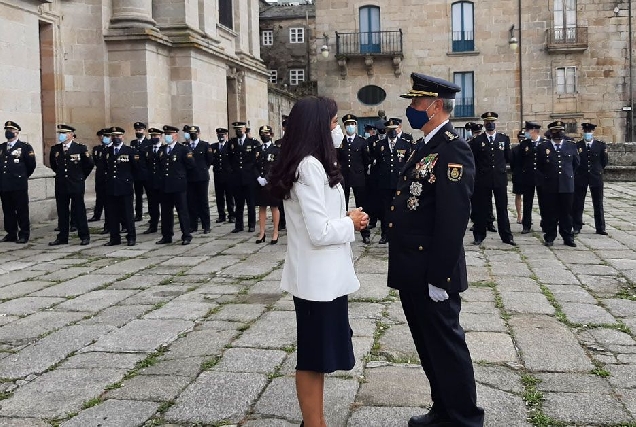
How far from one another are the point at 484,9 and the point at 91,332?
30.7 metres

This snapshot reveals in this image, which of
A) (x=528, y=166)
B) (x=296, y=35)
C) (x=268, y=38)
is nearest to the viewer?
(x=528, y=166)

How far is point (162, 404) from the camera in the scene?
13.8ft

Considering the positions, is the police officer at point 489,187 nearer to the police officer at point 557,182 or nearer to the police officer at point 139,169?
the police officer at point 557,182

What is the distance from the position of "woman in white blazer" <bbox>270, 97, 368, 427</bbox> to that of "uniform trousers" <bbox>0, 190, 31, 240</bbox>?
28.5 feet

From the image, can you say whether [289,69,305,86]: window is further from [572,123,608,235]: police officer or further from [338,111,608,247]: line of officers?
[572,123,608,235]: police officer

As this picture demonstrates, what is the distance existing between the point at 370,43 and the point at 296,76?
5171 millimetres

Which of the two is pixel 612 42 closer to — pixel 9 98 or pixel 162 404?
pixel 9 98

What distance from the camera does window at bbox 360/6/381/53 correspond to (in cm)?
3391

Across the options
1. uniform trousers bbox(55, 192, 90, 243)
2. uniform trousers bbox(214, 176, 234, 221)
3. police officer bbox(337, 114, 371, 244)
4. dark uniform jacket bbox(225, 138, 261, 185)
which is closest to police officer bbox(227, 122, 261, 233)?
dark uniform jacket bbox(225, 138, 261, 185)

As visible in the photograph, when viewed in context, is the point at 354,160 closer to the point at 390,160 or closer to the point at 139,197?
the point at 390,160

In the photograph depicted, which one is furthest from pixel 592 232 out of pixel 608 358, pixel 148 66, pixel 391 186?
pixel 148 66

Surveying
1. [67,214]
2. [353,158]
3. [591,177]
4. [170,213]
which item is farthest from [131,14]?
[591,177]

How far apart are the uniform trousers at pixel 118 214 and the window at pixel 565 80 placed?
1048 inches

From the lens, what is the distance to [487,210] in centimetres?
1061
